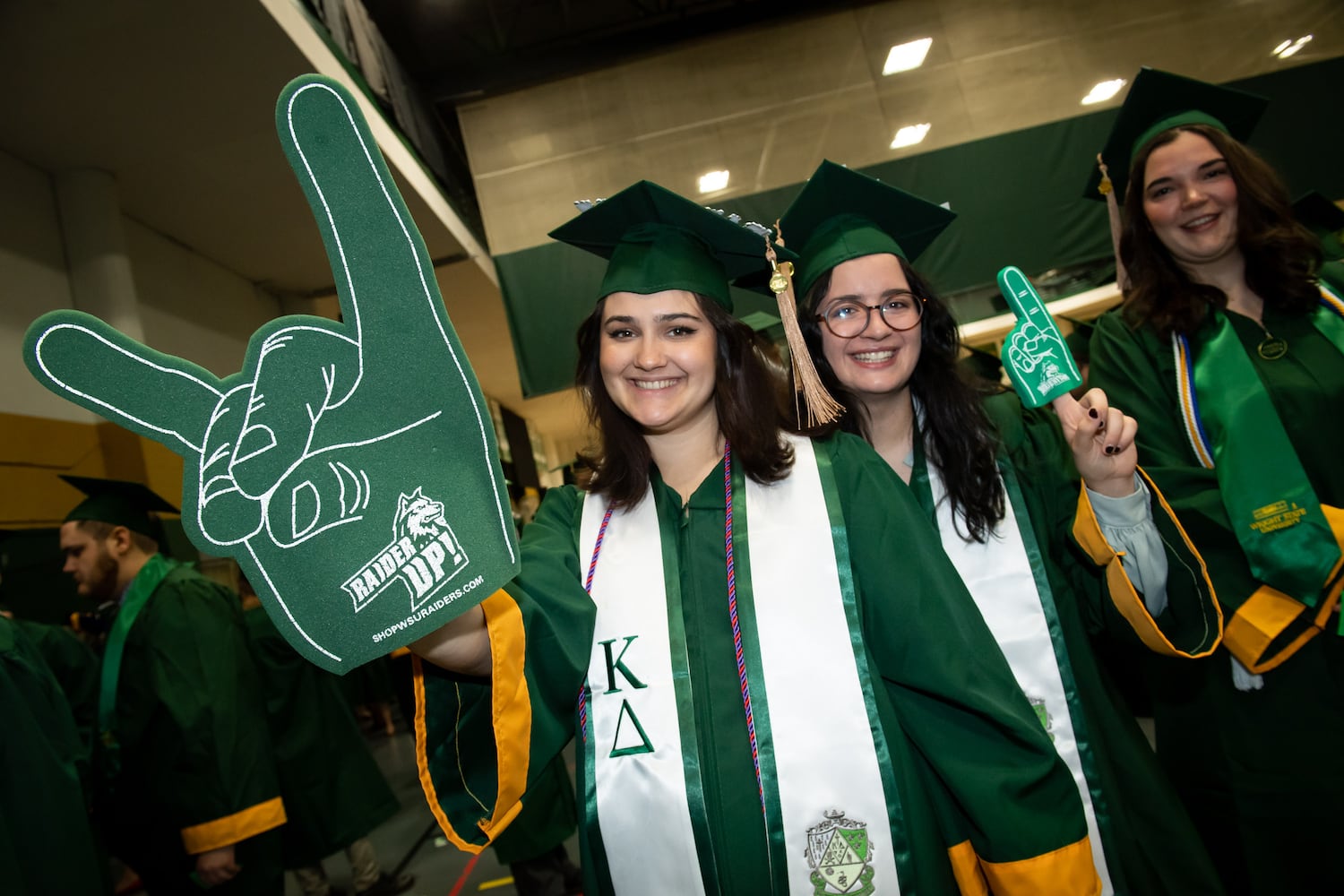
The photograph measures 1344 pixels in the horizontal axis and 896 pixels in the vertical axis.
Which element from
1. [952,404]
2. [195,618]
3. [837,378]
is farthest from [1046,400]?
[195,618]

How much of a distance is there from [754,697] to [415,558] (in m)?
0.60

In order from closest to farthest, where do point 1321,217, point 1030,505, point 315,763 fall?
point 1030,505 → point 1321,217 → point 315,763

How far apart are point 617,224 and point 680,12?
745 centimetres

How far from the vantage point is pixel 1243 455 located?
4.75 ft

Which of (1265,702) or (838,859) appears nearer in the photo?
(838,859)

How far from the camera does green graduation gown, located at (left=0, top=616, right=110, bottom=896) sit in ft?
6.69


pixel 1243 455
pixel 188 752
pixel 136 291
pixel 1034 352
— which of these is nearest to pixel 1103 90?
pixel 1243 455

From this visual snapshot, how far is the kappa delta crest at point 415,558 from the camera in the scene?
85 cm

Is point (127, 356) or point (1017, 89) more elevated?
point (1017, 89)

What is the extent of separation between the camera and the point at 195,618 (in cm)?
265

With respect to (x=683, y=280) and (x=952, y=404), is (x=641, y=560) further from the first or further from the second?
(x=952, y=404)

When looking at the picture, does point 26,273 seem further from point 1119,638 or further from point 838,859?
point 1119,638

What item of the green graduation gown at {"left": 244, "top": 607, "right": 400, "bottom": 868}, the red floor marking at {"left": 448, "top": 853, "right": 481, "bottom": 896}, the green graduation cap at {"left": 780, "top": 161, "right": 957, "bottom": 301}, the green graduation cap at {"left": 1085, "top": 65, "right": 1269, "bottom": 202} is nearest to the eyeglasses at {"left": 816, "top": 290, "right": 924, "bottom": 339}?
the green graduation cap at {"left": 780, "top": 161, "right": 957, "bottom": 301}

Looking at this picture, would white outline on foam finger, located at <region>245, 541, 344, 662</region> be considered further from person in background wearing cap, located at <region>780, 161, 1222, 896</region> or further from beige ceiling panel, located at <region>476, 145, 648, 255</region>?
beige ceiling panel, located at <region>476, 145, 648, 255</region>
